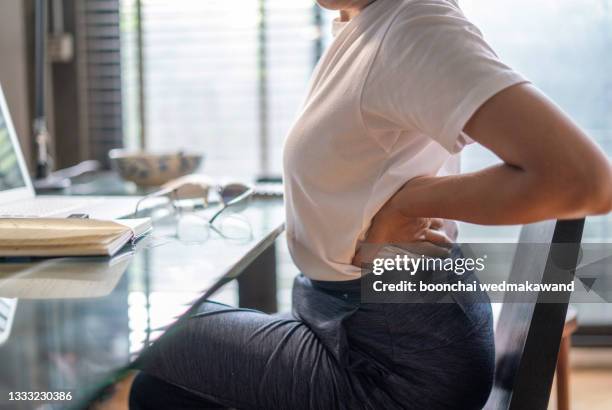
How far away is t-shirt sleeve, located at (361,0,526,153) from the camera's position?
2.37 feet

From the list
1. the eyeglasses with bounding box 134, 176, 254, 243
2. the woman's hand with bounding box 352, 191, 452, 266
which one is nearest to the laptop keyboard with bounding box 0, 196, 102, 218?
the eyeglasses with bounding box 134, 176, 254, 243

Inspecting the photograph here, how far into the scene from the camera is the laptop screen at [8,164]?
53.1 inches

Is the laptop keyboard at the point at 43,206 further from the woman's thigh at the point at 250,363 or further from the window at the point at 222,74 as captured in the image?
the window at the point at 222,74

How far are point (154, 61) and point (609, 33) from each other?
58.3 inches

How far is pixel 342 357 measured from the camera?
2.88ft

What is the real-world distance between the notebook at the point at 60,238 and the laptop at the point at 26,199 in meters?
0.23

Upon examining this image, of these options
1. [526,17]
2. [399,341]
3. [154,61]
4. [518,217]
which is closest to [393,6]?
[518,217]

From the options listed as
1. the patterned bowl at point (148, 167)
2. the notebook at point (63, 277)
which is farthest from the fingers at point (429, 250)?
the patterned bowl at point (148, 167)

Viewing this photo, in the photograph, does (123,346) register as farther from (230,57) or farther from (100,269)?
(230,57)

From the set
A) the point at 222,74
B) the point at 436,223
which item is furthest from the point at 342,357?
the point at 222,74

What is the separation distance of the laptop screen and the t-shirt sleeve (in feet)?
2.68

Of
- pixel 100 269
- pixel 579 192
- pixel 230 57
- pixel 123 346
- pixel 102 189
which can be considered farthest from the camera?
pixel 230 57

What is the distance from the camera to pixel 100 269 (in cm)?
86

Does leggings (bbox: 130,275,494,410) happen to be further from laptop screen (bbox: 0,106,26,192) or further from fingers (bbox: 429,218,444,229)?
laptop screen (bbox: 0,106,26,192)
